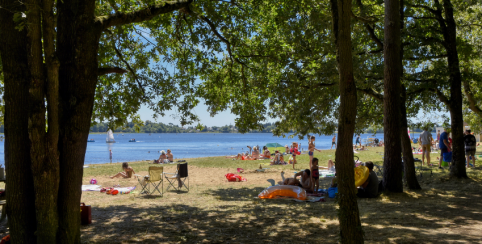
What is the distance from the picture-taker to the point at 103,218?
22.1 ft

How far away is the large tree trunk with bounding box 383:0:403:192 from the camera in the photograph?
8.27 metres

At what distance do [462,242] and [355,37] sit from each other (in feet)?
25.6

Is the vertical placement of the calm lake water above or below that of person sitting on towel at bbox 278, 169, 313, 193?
below

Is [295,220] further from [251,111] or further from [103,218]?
[251,111]

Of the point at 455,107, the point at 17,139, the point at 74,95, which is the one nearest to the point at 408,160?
A: the point at 455,107

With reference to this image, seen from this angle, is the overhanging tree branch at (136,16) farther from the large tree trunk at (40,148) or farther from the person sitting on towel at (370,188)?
the person sitting on towel at (370,188)

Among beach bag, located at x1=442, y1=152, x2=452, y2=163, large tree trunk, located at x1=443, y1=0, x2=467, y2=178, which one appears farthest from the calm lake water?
large tree trunk, located at x1=443, y1=0, x2=467, y2=178

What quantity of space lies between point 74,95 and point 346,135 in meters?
3.39

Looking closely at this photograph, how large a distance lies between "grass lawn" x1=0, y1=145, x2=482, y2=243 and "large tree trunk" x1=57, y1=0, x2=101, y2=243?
101cm

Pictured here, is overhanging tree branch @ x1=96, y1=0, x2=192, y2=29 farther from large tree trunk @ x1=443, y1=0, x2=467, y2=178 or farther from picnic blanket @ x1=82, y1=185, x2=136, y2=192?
large tree trunk @ x1=443, y1=0, x2=467, y2=178

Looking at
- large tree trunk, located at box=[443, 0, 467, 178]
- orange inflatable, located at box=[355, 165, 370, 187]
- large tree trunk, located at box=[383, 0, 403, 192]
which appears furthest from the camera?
large tree trunk, located at box=[443, 0, 467, 178]

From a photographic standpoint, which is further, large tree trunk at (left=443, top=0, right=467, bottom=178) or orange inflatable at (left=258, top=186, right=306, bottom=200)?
large tree trunk at (left=443, top=0, right=467, bottom=178)

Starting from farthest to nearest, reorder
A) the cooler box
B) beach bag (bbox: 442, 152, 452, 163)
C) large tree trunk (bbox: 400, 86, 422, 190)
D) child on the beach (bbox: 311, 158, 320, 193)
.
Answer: beach bag (bbox: 442, 152, 452, 163), child on the beach (bbox: 311, 158, 320, 193), large tree trunk (bbox: 400, 86, 422, 190), the cooler box

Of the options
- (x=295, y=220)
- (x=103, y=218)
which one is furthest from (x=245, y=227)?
(x=103, y=218)
